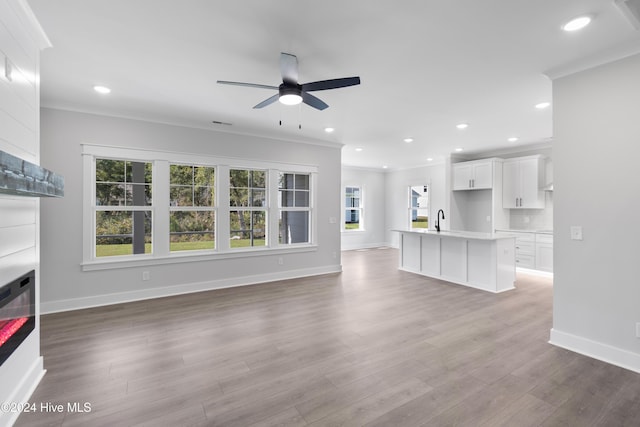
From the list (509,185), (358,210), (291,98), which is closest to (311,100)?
(291,98)

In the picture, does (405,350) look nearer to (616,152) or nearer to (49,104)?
(616,152)

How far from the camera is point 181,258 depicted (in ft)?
16.0

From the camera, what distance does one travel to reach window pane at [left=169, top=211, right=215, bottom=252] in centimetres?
496

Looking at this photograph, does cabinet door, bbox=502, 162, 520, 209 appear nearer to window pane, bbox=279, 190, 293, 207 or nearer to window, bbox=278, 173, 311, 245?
window, bbox=278, 173, 311, 245

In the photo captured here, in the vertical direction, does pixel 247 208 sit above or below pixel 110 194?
below

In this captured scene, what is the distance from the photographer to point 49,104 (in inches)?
155

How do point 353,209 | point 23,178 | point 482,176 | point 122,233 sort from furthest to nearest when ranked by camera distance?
point 353,209 < point 482,176 < point 122,233 < point 23,178

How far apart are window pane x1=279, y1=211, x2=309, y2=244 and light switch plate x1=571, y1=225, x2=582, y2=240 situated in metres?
4.35

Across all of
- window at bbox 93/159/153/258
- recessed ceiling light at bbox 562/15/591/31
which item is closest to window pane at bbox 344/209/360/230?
window at bbox 93/159/153/258

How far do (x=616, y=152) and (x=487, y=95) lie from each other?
5.06 ft

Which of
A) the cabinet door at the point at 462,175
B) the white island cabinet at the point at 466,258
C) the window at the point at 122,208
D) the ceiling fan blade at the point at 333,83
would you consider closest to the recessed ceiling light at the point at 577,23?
the ceiling fan blade at the point at 333,83

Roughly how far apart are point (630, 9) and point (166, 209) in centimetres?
539

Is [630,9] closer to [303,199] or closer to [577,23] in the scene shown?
[577,23]

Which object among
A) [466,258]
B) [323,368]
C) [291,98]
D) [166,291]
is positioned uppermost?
[291,98]
